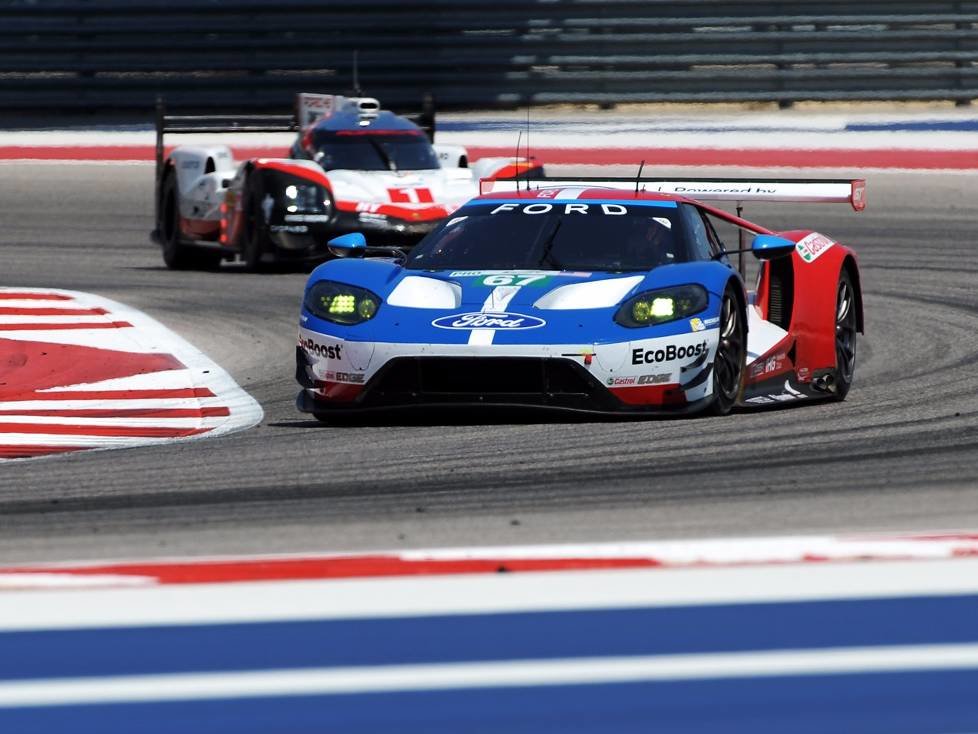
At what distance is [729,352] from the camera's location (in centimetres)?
811

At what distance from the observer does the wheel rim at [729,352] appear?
26.2 feet

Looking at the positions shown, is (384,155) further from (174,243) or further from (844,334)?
(844,334)

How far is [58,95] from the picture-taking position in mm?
24859

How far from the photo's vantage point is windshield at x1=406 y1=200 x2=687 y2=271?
331 inches

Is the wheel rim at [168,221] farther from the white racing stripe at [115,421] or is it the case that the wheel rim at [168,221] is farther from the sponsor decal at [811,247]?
the white racing stripe at [115,421]

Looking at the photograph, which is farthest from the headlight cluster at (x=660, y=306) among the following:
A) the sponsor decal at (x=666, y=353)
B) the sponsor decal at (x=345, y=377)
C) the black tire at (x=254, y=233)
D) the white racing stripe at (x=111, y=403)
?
the black tire at (x=254, y=233)

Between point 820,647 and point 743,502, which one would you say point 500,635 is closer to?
point 820,647

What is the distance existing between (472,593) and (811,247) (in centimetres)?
521

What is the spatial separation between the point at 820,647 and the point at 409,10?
21507mm

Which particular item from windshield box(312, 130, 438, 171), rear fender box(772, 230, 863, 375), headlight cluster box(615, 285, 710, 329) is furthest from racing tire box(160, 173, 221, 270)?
headlight cluster box(615, 285, 710, 329)

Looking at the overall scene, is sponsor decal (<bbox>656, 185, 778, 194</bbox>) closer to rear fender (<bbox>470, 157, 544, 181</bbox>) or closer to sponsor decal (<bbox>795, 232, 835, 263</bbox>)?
sponsor decal (<bbox>795, 232, 835, 263</bbox>)

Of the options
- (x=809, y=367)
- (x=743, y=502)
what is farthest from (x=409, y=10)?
(x=743, y=502)

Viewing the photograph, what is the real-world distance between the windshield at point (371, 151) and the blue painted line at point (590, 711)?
12.5m

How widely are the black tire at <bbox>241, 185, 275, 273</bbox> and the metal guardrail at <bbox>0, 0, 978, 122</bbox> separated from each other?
9.00m
